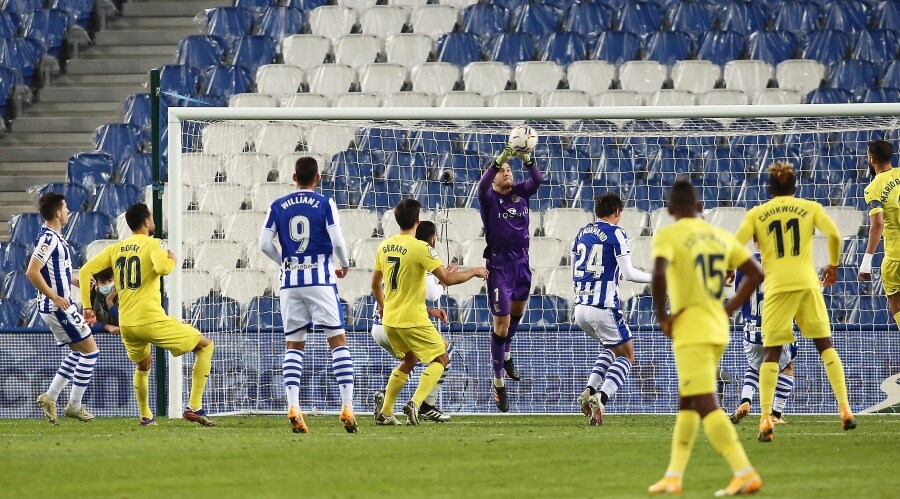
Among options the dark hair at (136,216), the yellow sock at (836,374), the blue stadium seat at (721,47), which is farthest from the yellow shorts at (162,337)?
the blue stadium seat at (721,47)

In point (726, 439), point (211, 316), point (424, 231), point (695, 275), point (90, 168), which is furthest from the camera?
point (90, 168)

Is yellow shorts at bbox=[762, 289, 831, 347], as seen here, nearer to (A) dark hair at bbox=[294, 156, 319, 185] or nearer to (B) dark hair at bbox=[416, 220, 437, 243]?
(B) dark hair at bbox=[416, 220, 437, 243]

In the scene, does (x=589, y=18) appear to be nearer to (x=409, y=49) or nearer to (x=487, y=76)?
(x=487, y=76)

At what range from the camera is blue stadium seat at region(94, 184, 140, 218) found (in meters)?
16.9

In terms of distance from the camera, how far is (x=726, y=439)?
257 inches

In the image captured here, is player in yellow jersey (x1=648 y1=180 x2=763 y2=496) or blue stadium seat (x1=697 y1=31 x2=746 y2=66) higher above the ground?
blue stadium seat (x1=697 y1=31 x2=746 y2=66)

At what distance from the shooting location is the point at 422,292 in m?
10.9

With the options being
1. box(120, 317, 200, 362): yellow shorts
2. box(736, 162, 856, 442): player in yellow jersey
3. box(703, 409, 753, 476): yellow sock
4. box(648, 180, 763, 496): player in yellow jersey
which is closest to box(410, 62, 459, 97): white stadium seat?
box(120, 317, 200, 362): yellow shorts

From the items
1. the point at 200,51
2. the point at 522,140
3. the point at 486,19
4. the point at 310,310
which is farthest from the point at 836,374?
the point at 200,51

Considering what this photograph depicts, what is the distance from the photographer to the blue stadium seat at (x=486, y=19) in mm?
19234

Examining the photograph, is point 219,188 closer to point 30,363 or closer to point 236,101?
point 30,363

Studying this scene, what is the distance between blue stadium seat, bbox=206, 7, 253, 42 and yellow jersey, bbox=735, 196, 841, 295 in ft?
40.0

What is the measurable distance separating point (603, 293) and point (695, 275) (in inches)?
190

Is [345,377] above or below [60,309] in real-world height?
below
